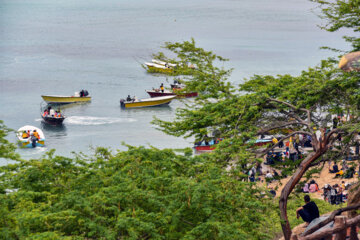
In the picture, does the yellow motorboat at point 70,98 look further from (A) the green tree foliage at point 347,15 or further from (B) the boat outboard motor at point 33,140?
(A) the green tree foliage at point 347,15

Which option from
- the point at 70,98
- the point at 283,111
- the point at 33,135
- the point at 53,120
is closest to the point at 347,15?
the point at 283,111

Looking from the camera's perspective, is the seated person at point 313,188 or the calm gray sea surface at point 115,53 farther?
the calm gray sea surface at point 115,53

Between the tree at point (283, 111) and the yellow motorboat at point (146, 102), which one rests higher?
the yellow motorboat at point (146, 102)

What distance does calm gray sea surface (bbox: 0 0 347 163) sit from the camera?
48.4m

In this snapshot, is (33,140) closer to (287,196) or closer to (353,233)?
(287,196)

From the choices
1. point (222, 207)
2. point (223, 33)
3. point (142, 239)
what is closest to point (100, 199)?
point (142, 239)

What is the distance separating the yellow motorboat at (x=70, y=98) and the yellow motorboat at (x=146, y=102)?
4.91 meters

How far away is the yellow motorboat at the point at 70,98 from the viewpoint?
54.5 meters

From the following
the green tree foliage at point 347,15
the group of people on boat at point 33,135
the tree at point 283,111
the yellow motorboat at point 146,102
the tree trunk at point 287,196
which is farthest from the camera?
the yellow motorboat at point 146,102

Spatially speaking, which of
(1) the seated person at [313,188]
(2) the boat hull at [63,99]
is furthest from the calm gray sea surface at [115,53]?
(1) the seated person at [313,188]

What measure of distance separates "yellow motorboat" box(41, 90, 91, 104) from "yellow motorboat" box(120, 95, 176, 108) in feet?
16.1

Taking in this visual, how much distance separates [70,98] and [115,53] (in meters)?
27.3

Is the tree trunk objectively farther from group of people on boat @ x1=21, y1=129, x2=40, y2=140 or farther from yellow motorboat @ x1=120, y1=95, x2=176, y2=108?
yellow motorboat @ x1=120, y1=95, x2=176, y2=108

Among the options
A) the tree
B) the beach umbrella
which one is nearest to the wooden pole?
the tree
